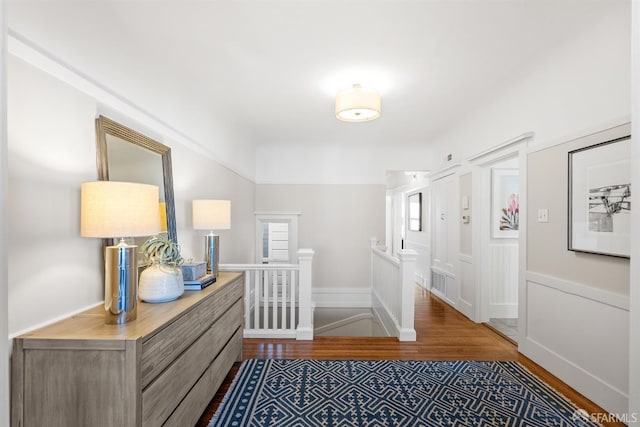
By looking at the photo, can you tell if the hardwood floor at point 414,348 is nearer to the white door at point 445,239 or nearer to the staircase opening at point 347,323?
the staircase opening at point 347,323

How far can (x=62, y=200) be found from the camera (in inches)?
56.7

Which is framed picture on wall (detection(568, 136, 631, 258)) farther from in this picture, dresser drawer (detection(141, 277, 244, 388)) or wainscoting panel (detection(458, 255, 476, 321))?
dresser drawer (detection(141, 277, 244, 388))

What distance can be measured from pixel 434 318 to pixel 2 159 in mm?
4329

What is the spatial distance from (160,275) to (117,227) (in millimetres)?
510

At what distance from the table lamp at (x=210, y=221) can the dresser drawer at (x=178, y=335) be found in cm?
33

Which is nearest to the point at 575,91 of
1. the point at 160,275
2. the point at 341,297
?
the point at 160,275

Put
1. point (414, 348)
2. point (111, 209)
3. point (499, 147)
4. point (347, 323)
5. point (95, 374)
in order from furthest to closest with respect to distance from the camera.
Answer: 1. point (347, 323)
2. point (499, 147)
3. point (414, 348)
4. point (111, 209)
5. point (95, 374)

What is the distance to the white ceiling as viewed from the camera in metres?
1.72

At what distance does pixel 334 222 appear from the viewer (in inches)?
212

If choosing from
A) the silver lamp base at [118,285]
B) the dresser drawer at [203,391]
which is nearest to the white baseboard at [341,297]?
the dresser drawer at [203,391]

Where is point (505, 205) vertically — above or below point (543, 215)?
above

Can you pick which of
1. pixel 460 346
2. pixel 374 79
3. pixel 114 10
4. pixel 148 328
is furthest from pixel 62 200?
pixel 460 346

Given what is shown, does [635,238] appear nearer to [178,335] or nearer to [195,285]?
[178,335]

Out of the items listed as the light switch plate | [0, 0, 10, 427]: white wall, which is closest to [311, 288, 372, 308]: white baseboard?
the light switch plate
